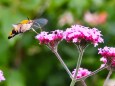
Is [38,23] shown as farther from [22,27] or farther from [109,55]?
[109,55]

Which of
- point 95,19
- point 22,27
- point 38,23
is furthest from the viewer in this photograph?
point 95,19

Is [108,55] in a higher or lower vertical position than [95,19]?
lower

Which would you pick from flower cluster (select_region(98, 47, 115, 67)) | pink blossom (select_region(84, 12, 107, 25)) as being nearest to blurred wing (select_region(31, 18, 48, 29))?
flower cluster (select_region(98, 47, 115, 67))

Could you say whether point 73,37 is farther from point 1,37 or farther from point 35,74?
point 35,74

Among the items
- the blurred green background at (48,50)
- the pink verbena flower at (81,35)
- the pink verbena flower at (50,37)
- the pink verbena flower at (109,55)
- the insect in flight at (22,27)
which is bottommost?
the pink verbena flower at (109,55)

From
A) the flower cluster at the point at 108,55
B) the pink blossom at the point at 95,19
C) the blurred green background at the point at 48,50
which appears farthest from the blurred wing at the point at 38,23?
the pink blossom at the point at 95,19

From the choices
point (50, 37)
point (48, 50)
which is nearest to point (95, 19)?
point (48, 50)

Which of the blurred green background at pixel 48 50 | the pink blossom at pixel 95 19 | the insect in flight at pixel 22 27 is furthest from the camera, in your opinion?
the pink blossom at pixel 95 19

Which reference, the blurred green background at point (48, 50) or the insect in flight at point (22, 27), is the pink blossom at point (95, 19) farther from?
the insect in flight at point (22, 27)

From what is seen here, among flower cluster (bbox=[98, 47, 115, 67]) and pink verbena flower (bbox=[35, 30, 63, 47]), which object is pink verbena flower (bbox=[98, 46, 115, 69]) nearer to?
flower cluster (bbox=[98, 47, 115, 67])
